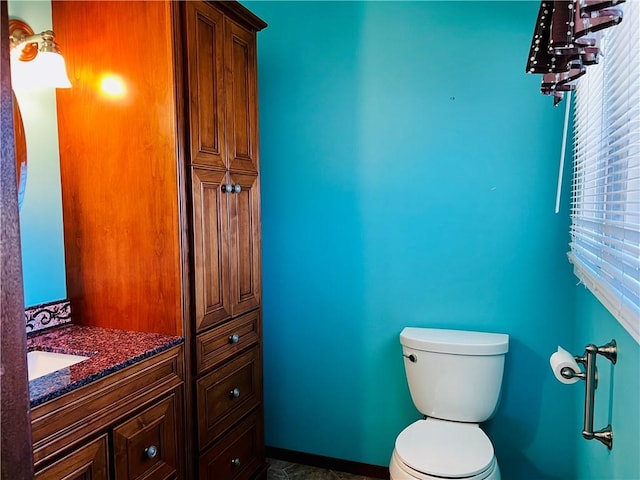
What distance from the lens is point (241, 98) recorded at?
1.88m

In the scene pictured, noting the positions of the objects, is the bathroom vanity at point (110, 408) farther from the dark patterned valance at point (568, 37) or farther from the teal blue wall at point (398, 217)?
the dark patterned valance at point (568, 37)

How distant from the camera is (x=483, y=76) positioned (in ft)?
6.52

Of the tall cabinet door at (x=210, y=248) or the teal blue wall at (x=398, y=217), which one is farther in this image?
the teal blue wall at (x=398, y=217)

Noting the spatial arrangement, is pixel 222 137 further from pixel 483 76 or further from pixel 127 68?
pixel 483 76

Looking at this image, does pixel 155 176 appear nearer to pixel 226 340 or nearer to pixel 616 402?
pixel 226 340

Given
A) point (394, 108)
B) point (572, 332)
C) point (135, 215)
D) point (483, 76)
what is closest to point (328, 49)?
point (394, 108)

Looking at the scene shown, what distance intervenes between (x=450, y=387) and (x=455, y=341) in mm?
189

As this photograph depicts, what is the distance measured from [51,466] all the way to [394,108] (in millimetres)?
1830

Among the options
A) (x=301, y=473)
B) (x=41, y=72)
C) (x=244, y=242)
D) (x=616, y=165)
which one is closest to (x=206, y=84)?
(x=41, y=72)

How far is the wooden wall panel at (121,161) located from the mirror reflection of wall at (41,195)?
0.12 feet

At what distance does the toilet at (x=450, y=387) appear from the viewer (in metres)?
1.68

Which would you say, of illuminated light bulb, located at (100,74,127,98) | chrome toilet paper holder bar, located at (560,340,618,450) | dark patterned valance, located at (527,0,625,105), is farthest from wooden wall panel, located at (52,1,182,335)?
chrome toilet paper holder bar, located at (560,340,618,450)

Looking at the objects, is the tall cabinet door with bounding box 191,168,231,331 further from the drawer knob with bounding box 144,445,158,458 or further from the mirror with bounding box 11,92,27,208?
the mirror with bounding box 11,92,27,208


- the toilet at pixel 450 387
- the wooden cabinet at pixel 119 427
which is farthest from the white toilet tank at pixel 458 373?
the wooden cabinet at pixel 119 427
